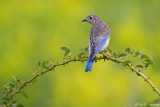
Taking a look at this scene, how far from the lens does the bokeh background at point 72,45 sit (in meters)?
6.27

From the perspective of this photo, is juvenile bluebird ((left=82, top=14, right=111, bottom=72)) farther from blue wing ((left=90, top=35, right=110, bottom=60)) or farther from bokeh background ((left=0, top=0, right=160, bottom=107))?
bokeh background ((left=0, top=0, right=160, bottom=107))

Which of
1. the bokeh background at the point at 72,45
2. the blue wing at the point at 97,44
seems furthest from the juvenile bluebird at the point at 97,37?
the bokeh background at the point at 72,45

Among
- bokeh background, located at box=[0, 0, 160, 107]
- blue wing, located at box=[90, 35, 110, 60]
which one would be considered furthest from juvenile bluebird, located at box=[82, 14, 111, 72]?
bokeh background, located at box=[0, 0, 160, 107]

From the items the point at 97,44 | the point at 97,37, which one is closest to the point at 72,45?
the point at 97,37

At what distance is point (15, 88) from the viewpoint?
133 inches

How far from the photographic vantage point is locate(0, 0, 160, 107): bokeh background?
627cm

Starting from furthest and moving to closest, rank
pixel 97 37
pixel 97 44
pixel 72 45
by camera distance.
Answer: pixel 72 45 < pixel 97 37 < pixel 97 44

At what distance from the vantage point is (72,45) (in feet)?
23.9

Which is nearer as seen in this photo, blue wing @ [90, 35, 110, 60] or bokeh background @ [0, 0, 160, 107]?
blue wing @ [90, 35, 110, 60]

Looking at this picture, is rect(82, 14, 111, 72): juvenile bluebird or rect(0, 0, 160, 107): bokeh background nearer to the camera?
rect(82, 14, 111, 72): juvenile bluebird

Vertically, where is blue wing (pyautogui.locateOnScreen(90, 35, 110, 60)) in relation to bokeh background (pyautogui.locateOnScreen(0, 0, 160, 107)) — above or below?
below

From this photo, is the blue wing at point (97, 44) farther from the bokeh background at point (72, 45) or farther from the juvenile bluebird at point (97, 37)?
the bokeh background at point (72, 45)

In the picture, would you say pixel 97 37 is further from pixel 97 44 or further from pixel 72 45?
pixel 72 45

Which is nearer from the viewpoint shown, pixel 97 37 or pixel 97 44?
pixel 97 44
